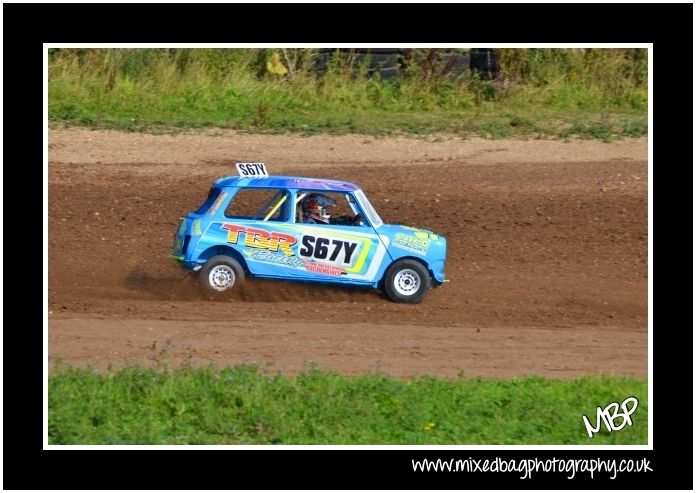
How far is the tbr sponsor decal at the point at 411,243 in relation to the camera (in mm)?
13980

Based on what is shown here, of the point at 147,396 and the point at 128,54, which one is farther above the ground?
the point at 128,54

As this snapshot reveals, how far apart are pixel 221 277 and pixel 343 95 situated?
8.78 meters

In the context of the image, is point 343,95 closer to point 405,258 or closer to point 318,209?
point 318,209

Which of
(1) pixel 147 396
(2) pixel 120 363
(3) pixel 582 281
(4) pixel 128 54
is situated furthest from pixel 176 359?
(4) pixel 128 54

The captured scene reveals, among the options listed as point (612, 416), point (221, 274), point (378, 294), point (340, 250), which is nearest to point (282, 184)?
point (340, 250)

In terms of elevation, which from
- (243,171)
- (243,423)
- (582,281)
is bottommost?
(243,423)

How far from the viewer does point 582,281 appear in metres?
15.1

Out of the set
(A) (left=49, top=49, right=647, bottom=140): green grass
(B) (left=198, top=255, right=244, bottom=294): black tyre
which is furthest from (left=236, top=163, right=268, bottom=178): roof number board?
(A) (left=49, top=49, right=647, bottom=140): green grass

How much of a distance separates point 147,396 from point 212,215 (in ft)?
13.2

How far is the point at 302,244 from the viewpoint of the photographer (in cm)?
1372

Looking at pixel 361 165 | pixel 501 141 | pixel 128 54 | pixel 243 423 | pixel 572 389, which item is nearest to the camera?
pixel 243 423

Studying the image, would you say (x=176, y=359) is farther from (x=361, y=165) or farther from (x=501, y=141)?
(x=501, y=141)

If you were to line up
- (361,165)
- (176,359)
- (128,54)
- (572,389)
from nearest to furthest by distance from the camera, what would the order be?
1. (572,389)
2. (176,359)
3. (361,165)
4. (128,54)

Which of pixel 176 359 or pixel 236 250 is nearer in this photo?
pixel 176 359
